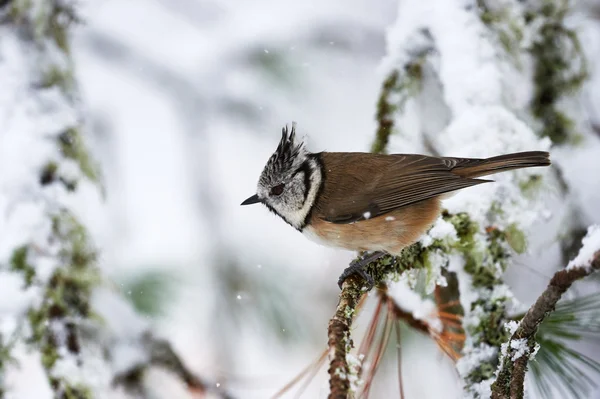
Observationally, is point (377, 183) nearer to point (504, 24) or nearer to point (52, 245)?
point (504, 24)

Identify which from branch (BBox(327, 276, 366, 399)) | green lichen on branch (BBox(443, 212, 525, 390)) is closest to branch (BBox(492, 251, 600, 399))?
branch (BBox(327, 276, 366, 399))

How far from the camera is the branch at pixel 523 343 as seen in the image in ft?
3.92

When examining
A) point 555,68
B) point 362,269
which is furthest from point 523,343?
point 555,68

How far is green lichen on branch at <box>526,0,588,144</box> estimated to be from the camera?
2.68 meters

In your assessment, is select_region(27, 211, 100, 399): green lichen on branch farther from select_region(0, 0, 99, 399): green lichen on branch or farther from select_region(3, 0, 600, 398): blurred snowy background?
select_region(3, 0, 600, 398): blurred snowy background

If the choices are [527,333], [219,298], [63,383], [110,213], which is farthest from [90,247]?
[527,333]

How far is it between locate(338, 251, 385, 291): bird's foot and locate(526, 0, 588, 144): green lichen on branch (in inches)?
43.5

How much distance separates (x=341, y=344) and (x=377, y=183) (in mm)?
1203

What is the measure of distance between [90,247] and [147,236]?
117 cm

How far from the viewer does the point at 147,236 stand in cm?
333

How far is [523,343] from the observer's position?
1281 millimetres

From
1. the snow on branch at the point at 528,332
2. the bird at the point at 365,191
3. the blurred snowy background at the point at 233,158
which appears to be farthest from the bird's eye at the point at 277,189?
the snow on branch at the point at 528,332

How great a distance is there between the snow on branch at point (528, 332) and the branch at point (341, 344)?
1.16 feet

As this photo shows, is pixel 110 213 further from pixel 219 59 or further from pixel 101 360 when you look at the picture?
pixel 101 360
